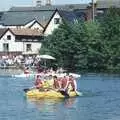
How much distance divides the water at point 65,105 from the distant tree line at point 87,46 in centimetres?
2531

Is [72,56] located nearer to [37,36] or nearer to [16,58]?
[16,58]

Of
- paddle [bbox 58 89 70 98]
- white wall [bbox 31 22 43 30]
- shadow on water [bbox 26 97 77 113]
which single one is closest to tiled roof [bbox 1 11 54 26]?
white wall [bbox 31 22 43 30]

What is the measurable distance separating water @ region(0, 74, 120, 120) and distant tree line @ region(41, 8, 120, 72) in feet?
83.0

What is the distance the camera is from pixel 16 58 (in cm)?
9825

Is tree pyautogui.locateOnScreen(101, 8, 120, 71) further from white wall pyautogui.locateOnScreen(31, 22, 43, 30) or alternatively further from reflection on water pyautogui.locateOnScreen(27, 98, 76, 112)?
reflection on water pyautogui.locateOnScreen(27, 98, 76, 112)

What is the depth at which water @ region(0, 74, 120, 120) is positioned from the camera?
44.4 meters

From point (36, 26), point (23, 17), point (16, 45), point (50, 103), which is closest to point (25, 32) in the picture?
point (16, 45)

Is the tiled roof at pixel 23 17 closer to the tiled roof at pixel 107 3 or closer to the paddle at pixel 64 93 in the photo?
the tiled roof at pixel 107 3

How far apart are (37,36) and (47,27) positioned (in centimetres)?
633

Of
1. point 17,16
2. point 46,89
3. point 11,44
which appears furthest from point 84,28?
point 46,89

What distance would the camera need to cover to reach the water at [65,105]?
44406 mm

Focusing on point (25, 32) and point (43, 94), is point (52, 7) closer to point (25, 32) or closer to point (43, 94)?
point (25, 32)

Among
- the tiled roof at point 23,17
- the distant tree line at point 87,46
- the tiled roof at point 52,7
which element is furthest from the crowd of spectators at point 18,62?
the tiled roof at point 52,7

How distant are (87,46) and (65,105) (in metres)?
45.9
